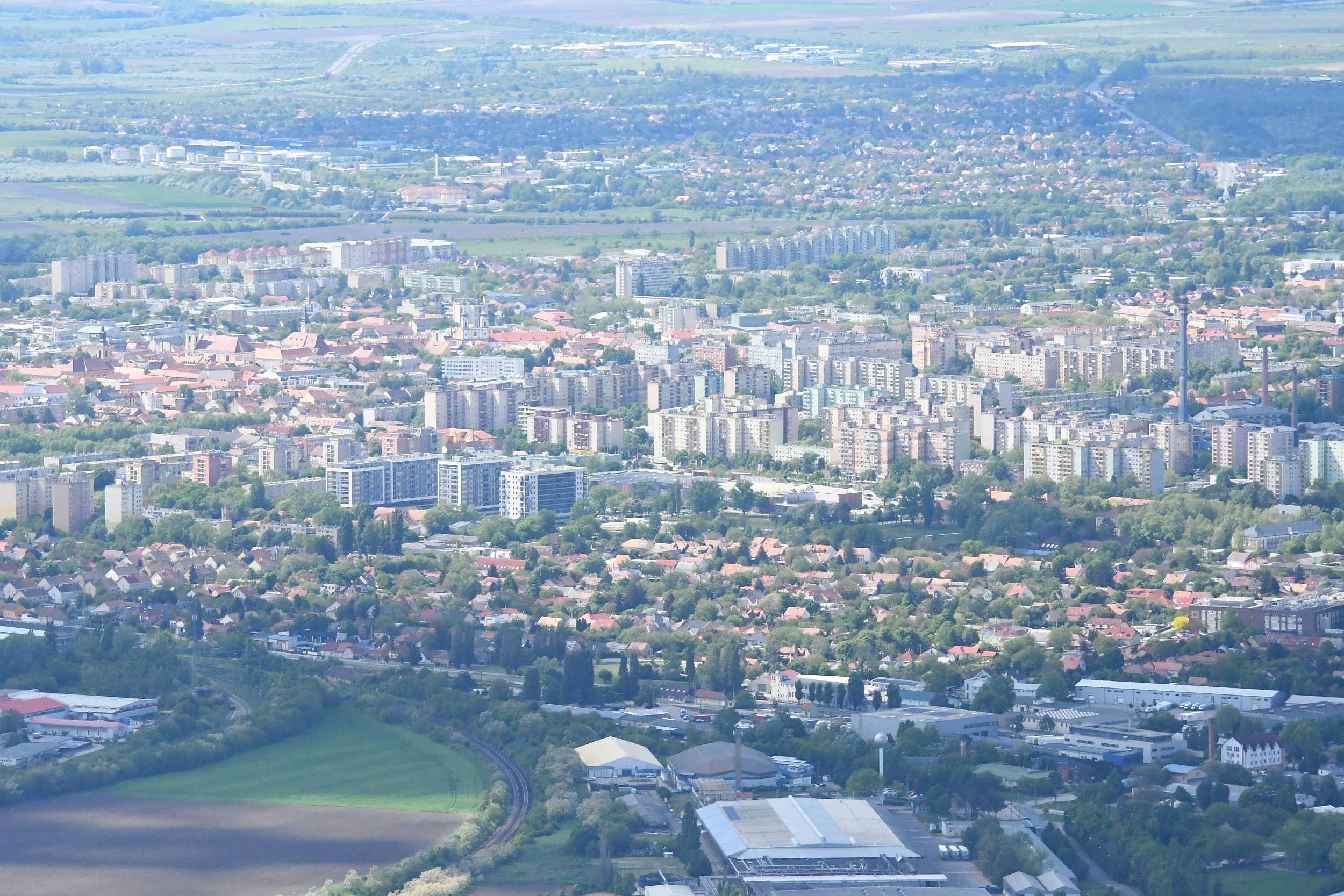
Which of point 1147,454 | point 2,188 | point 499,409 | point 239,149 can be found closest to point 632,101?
point 239,149

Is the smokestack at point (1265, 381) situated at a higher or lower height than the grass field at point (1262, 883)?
lower

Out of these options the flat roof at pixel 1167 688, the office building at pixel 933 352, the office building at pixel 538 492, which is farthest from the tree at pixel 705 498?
the office building at pixel 933 352

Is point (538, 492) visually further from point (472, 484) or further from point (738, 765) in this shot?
point (738, 765)

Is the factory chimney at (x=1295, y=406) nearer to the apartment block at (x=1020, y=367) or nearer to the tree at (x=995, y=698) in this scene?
the apartment block at (x=1020, y=367)

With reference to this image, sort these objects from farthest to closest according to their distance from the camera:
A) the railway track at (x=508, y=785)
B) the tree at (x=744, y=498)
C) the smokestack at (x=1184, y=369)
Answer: the smokestack at (x=1184, y=369) < the tree at (x=744, y=498) < the railway track at (x=508, y=785)

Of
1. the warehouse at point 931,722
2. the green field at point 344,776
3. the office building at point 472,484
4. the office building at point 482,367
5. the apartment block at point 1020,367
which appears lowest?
the office building at point 482,367

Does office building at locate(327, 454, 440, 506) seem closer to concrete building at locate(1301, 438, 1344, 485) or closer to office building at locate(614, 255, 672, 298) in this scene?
concrete building at locate(1301, 438, 1344, 485)

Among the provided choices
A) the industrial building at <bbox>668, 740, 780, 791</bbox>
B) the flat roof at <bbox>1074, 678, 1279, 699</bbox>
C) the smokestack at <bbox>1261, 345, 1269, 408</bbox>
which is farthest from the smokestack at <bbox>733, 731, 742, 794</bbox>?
the smokestack at <bbox>1261, 345, 1269, 408</bbox>
